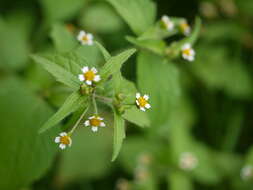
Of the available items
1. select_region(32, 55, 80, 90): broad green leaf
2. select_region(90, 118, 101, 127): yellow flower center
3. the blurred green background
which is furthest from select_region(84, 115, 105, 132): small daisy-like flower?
the blurred green background

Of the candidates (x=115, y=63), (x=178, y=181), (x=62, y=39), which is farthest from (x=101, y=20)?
(x=115, y=63)

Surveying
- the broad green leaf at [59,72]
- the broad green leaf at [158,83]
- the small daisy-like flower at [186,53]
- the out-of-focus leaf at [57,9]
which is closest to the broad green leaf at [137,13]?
the broad green leaf at [158,83]

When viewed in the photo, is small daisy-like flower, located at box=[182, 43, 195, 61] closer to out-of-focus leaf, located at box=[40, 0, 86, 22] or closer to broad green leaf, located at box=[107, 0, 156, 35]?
broad green leaf, located at box=[107, 0, 156, 35]

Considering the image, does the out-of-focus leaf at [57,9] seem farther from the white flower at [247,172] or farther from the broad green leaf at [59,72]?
the white flower at [247,172]

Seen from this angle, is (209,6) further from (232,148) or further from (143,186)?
(143,186)

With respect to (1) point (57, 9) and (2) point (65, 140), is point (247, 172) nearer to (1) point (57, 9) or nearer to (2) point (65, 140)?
(2) point (65, 140)

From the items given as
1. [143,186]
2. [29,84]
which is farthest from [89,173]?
[29,84]
